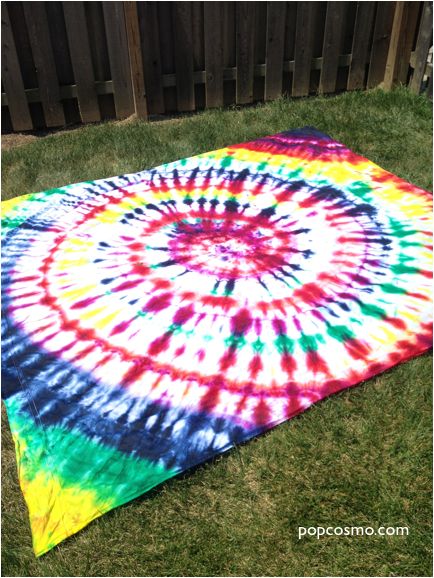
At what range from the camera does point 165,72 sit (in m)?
4.44

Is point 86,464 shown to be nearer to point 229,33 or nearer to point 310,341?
point 310,341

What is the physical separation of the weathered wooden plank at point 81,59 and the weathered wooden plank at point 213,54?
0.84 m

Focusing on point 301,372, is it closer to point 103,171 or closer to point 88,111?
point 103,171

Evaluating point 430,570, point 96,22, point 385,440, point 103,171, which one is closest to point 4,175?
point 103,171

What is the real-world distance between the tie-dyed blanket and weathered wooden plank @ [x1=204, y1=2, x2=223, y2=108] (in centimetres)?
108

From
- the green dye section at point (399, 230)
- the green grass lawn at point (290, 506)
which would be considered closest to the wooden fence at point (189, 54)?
the green dye section at point (399, 230)

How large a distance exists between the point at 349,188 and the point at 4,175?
211 cm

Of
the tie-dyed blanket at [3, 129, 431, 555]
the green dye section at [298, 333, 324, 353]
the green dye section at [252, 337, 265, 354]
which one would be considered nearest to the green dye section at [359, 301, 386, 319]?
the tie-dyed blanket at [3, 129, 431, 555]

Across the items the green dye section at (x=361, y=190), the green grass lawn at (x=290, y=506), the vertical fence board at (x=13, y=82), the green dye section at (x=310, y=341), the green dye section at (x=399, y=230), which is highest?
the vertical fence board at (x=13, y=82)

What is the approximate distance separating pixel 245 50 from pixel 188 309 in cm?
267

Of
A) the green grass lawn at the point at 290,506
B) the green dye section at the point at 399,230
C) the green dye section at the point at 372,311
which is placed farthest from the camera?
the green dye section at the point at 399,230

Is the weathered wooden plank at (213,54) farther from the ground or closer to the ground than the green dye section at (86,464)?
farther from the ground

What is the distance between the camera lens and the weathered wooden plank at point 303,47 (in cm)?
436

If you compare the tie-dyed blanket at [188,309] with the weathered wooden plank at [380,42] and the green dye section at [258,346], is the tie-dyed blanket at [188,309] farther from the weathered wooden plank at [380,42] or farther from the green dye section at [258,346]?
the weathered wooden plank at [380,42]
